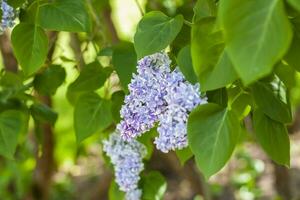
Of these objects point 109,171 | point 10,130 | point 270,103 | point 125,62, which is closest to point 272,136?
point 270,103

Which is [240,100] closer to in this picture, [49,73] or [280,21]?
[280,21]

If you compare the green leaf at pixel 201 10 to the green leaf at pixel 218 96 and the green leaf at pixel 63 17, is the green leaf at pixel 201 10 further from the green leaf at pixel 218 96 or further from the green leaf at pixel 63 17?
the green leaf at pixel 63 17

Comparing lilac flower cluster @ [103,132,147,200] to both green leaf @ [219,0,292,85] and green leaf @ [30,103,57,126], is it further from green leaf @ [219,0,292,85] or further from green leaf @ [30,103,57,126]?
green leaf @ [219,0,292,85]

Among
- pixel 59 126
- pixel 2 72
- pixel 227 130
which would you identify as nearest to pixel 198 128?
pixel 227 130

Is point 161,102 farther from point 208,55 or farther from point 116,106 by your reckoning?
point 116,106

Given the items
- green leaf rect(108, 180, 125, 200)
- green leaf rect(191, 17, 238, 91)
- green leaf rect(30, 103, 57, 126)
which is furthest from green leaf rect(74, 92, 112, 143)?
green leaf rect(191, 17, 238, 91)

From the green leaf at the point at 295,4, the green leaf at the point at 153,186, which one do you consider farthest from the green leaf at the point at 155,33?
the green leaf at the point at 153,186

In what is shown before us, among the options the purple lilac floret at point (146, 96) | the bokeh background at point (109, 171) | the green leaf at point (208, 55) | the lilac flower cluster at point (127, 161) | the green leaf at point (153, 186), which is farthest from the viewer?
the bokeh background at point (109, 171)
